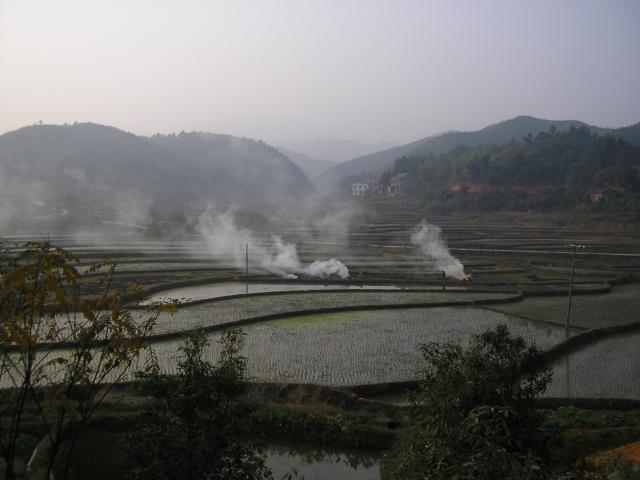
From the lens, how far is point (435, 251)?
41469 millimetres

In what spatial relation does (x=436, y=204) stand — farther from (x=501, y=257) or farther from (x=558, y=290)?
(x=558, y=290)

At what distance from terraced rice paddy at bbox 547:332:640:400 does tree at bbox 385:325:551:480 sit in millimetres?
7966

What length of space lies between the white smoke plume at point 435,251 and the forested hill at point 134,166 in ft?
148

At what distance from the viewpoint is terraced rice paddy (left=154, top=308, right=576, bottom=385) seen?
47.9ft

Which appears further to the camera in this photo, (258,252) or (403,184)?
(403,184)

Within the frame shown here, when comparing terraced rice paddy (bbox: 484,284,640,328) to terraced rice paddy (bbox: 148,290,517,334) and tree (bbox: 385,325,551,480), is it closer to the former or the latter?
terraced rice paddy (bbox: 148,290,517,334)

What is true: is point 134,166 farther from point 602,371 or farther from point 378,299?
point 602,371

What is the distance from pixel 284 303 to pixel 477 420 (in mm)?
18167

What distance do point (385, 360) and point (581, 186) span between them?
7114 cm

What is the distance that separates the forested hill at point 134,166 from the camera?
78750 mm

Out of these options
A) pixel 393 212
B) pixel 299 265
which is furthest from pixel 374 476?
pixel 393 212

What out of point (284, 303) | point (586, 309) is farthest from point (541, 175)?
point (284, 303)

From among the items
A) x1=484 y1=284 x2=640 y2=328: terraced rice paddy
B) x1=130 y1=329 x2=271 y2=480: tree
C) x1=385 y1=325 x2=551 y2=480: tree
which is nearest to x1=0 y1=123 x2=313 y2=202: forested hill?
x1=484 y1=284 x2=640 y2=328: terraced rice paddy

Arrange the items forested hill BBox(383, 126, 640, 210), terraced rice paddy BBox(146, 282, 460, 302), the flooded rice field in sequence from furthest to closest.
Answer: forested hill BBox(383, 126, 640, 210) → terraced rice paddy BBox(146, 282, 460, 302) → the flooded rice field
